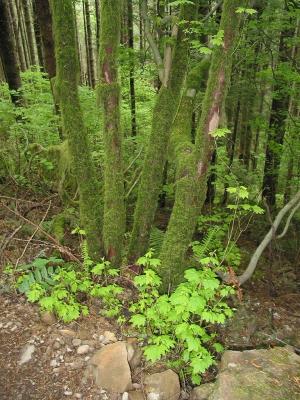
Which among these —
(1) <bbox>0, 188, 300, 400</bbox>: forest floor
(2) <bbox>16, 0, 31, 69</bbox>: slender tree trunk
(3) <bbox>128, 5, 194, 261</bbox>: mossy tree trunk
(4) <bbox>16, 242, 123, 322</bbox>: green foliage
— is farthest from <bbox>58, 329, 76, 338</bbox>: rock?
(2) <bbox>16, 0, 31, 69</bbox>: slender tree trunk

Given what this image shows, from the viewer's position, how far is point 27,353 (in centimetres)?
395

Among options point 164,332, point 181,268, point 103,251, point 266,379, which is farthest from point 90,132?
point 266,379

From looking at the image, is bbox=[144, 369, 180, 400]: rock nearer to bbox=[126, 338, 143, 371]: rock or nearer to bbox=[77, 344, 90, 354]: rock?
bbox=[126, 338, 143, 371]: rock

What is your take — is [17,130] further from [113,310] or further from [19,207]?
[113,310]

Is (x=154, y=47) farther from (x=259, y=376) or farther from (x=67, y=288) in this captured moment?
(x=259, y=376)

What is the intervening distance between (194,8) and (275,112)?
14.1 feet

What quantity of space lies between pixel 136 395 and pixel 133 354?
44cm

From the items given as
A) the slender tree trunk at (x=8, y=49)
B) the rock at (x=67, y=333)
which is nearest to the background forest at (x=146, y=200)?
the rock at (x=67, y=333)

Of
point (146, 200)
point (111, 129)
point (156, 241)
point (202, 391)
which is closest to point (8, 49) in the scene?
point (111, 129)

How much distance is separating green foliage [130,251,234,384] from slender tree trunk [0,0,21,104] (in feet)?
22.4

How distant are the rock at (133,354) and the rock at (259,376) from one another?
3.00ft

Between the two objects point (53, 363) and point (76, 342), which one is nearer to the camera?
point (53, 363)

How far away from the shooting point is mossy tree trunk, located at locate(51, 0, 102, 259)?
169 inches

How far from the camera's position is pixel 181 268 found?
4648mm
